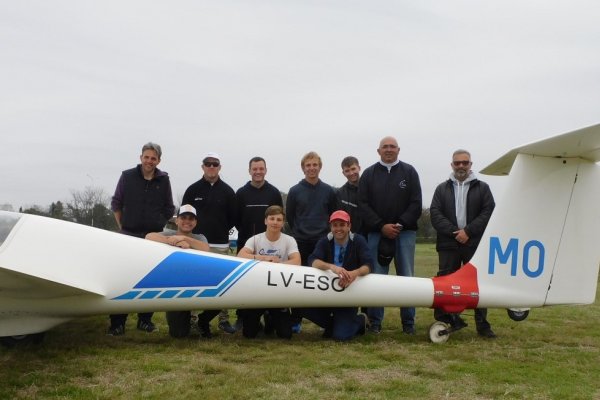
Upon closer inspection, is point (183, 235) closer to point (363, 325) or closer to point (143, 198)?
point (143, 198)

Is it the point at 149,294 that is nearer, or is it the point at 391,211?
the point at 149,294

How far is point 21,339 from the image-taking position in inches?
191

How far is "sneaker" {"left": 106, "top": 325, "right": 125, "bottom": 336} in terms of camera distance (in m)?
5.47

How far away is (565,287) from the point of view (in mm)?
4781

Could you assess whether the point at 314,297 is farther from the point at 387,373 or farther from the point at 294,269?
the point at 387,373

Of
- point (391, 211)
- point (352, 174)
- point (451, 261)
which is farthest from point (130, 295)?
point (451, 261)

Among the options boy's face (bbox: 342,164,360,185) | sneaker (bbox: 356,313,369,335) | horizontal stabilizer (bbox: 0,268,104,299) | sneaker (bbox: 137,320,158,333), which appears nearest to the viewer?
horizontal stabilizer (bbox: 0,268,104,299)

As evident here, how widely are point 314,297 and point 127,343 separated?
1.90 metres

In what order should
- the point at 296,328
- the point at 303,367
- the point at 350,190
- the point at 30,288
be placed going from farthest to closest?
the point at 350,190
the point at 296,328
the point at 30,288
the point at 303,367

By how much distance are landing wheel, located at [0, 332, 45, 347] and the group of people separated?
0.76m

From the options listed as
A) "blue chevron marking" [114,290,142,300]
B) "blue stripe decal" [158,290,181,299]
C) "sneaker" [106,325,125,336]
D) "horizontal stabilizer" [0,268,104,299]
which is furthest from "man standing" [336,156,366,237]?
"horizontal stabilizer" [0,268,104,299]

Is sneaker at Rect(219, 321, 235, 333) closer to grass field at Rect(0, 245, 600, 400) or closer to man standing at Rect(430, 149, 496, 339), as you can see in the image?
grass field at Rect(0, 245, 600, 400)

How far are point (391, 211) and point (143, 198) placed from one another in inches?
111

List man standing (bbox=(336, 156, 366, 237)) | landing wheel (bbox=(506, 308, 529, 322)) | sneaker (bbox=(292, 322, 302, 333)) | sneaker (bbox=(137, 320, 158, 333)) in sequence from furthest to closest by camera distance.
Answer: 1. man standing (bbox=(336, 156, 366, 237))
2. sneaker (bbox=(292, 322, 302, 333))
3. sneaker (bbox=(137, 320, 158, 333))
4. landing wheel (bbox=(506, 308, 529, 322))
